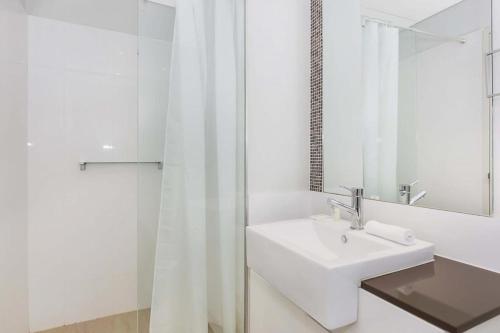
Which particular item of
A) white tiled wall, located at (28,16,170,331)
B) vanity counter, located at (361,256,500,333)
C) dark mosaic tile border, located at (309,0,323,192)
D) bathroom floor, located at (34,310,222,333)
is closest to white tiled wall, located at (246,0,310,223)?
dark mosaic tile border, located at (309,0,323,192)

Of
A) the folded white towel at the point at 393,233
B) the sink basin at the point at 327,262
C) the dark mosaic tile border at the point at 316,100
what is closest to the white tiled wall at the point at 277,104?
the dark mosaic tile border at the point at 316,100

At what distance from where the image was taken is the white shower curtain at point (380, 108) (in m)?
1.16

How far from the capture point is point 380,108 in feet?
4.01

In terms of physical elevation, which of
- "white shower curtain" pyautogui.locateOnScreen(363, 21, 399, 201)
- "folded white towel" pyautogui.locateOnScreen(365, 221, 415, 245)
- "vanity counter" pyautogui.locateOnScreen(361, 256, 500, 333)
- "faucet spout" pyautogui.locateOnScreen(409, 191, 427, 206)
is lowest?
"vanity counter" pyautogui.locateOnScreen(361, 256, 500, 333)

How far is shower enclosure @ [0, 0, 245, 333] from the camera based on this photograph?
1201mm

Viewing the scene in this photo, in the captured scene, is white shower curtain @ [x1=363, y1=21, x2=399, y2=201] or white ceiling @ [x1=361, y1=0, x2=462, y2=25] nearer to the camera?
white ceiling @ [x1=361, y1=0, x2=462, y2=25]

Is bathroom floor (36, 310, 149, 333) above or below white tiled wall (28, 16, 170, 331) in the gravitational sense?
below

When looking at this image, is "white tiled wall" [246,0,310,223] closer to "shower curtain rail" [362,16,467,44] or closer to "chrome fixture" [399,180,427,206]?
"shower curtain rail" [362,16,467,44]

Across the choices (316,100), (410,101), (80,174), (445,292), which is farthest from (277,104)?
(80,174)

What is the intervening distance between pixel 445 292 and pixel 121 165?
1954 mm

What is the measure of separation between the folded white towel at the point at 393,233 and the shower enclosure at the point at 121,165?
61 centimetres

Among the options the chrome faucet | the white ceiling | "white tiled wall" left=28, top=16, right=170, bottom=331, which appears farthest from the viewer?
"white tiled wall" left=28, top=16, right=170, bottom=331

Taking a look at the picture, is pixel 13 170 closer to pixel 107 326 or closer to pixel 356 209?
pixel 107 326

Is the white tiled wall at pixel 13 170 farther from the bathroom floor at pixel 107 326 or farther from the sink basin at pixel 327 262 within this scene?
the sink basin at pixel 327 262
